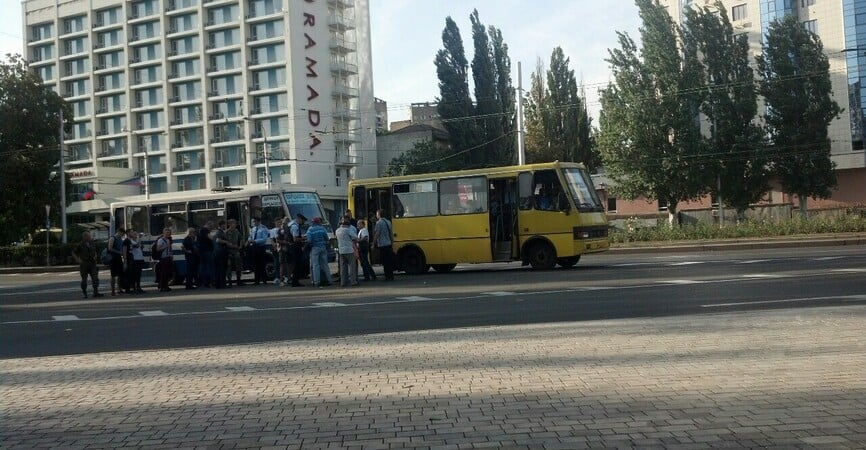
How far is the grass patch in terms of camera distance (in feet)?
115

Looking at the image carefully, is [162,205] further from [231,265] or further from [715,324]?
[715,324]

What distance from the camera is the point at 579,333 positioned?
10328 millimetres

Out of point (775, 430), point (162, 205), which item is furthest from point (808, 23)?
point (775, 430)

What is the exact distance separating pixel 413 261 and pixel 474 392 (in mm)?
18216

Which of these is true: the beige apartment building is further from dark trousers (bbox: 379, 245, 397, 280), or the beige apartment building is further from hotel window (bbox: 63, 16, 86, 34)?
hotel window (bbox: 63, 16, 86, 34)

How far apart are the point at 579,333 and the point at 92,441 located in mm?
6112

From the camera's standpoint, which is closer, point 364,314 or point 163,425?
point 163,425

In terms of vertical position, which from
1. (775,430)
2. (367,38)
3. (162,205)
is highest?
(367,38)

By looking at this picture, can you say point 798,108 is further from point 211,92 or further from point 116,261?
point 211,92

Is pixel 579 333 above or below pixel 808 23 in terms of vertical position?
below

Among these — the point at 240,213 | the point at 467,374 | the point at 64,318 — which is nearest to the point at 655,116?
the point at 240,213

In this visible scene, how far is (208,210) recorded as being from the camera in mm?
27547

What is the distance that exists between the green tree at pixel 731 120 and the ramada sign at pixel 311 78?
128 feet

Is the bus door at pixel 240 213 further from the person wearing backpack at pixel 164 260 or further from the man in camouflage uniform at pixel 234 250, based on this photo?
the person wearing backpack at pixel 164 260
